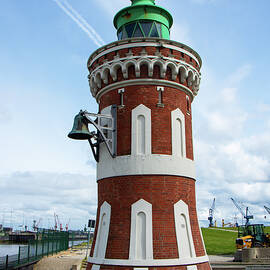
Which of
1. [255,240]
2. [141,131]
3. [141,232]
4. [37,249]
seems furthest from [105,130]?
[255,240]

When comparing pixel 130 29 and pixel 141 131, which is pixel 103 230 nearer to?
pixel 141 131

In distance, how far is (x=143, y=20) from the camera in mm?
17875

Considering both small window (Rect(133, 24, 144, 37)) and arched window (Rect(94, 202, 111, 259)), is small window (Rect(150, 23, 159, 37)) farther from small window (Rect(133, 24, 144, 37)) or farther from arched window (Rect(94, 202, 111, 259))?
arched window (Rect(94, 202, 111, 259))

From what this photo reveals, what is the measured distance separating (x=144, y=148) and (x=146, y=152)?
0.27 meters

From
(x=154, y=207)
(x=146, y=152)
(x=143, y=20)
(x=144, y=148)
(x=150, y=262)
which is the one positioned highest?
(x=143, y=20)

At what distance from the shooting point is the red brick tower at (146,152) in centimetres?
1448

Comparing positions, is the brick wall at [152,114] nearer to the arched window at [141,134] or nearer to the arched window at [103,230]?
the arched window at [141,134]

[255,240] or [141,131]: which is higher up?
[141,131]

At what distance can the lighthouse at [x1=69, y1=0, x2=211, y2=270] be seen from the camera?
1450 centimetres

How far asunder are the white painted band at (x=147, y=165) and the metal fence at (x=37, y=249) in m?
12.0

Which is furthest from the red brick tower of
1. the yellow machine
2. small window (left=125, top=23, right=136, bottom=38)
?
the yellow machine

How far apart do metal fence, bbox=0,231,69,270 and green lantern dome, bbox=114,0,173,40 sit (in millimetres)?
17242

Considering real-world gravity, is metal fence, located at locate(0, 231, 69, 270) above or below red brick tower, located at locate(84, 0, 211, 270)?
below

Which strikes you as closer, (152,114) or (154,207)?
(154,207)
